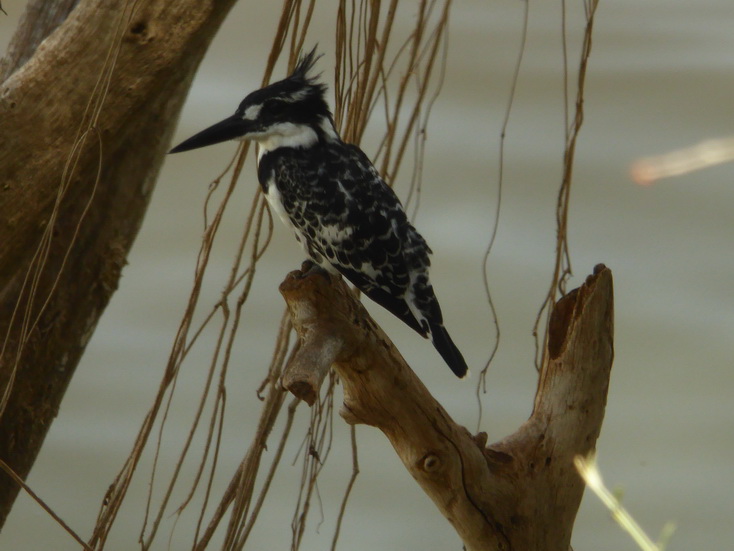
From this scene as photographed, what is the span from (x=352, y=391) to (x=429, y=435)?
0.11 meters

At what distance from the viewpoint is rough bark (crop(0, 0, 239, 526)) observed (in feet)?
4.89

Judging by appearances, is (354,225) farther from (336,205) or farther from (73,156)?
(73,156)

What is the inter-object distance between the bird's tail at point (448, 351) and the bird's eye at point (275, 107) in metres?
0.41

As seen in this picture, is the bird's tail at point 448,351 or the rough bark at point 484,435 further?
the bird's tail at point 448,351

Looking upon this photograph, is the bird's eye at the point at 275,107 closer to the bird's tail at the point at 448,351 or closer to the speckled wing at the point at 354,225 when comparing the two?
the speckled wing at the point at 354,225

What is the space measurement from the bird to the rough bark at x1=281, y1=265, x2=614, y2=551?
0.15 m

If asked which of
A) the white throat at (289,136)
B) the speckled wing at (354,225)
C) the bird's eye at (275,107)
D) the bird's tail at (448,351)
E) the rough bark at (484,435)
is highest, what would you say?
the bird's eye at (275,107)

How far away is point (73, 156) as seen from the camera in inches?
55.8

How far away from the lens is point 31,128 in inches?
59.3

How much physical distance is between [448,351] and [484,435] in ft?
0.57

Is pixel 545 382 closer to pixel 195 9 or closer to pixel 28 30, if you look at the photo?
pixel 195 9

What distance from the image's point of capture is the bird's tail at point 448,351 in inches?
55.3

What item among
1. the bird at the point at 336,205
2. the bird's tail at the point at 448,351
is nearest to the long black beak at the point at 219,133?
the bird at the point at 336,205

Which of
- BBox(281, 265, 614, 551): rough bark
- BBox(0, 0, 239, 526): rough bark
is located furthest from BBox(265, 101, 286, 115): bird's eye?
BBox(281, 265, 614, 551): rough bark
